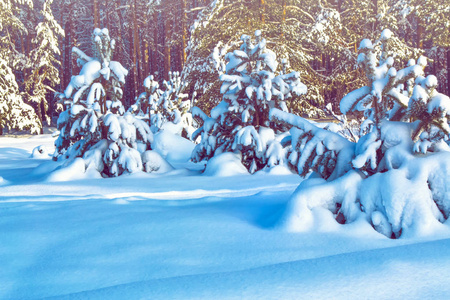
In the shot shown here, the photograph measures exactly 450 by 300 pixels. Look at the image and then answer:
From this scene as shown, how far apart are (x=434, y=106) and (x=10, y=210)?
3.59m

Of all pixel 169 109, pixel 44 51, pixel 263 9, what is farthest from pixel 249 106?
pixel 44 51

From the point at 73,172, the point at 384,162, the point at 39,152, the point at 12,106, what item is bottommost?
the point at 39,152

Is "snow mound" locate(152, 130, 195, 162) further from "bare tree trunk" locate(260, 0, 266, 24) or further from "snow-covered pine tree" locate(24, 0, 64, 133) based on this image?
"snow-covered pine tree" locate(24, 0, 64, 133)

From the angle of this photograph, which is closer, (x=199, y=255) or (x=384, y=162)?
(x=199, y=255)

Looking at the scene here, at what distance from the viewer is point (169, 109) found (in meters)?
13.6

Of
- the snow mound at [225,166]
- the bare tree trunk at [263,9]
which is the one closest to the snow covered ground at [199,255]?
the snow mound at [225,166]

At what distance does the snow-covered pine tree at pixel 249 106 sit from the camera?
21.4 ft

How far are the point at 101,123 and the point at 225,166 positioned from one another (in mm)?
2351

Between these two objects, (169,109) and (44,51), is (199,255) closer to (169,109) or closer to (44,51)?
(169,109)

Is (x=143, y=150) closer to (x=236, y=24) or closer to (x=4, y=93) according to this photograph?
(x=236, y=24)

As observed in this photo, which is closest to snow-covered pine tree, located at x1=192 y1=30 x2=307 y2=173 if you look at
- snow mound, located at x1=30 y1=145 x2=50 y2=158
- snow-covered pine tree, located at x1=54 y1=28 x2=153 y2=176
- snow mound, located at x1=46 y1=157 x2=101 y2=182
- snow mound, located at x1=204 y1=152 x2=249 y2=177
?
snow mound, located at x1=204 y1=152 x2=249 y2=177

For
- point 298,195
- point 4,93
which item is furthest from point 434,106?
point 4,93

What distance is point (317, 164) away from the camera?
326 cm

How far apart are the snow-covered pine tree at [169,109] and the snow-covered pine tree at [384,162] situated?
9061 mm
